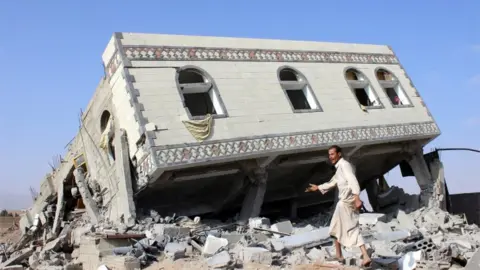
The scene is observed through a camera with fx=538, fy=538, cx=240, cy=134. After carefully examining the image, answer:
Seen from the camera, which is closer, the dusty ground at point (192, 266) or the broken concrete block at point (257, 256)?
the dusty ground at point (192, 266)

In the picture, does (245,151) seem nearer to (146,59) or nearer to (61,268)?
(146,59)

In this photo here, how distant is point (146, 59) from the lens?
462 inches

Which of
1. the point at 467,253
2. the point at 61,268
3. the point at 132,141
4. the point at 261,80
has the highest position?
the point at 261,80

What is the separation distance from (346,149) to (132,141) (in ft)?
19.0

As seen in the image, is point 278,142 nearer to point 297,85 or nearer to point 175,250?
point 297,85

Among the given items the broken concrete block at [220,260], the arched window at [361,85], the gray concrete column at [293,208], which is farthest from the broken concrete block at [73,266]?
the arched window at [361,85]

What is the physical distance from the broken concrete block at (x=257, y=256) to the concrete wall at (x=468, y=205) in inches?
518

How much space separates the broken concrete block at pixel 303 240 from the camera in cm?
923

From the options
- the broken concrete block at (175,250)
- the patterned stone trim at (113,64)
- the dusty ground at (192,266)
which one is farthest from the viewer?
the patterned stone trim at (113,64)

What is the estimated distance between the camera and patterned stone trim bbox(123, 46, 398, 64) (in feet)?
38.8

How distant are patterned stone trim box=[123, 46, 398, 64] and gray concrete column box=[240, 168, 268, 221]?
293cm

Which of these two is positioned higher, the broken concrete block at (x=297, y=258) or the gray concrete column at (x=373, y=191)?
the gray concrete column at (x=373, y=191)

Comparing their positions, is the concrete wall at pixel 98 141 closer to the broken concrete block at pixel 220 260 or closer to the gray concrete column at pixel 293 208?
the broken concrete block at pixel 220 260

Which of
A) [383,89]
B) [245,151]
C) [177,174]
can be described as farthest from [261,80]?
[383,89]
